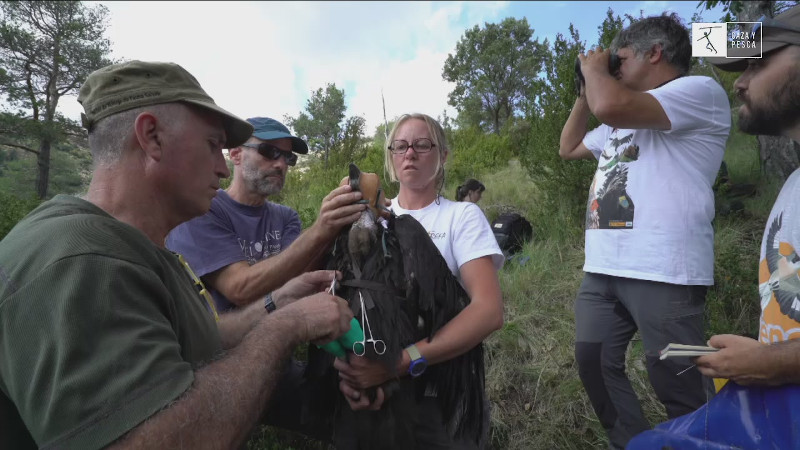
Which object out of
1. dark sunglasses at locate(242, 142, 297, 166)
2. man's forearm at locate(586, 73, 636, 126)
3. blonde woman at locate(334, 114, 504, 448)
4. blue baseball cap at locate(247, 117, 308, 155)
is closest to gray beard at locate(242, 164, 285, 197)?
dark sunglasses at locate(242, 142, 297, 166)

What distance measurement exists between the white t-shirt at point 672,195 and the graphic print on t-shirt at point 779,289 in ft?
1.86

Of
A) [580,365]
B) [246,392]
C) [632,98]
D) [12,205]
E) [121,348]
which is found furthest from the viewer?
[12,205]

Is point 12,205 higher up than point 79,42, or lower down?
lower down

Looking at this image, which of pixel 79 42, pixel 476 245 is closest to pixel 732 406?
pixel 476 245

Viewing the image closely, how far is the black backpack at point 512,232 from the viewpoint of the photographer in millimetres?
6258

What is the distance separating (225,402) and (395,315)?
29.7 inches

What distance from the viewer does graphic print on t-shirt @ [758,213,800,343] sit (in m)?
1.47

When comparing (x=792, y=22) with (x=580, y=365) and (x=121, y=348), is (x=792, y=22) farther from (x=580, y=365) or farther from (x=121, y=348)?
(x=121, y=348)

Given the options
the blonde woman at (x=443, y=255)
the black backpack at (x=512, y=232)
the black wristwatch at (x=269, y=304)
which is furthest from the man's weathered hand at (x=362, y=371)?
the black backpack at (x=512, y=232)

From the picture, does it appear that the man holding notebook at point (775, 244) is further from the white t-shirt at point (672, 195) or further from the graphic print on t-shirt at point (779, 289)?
the white t-shirt at point (672, 195)

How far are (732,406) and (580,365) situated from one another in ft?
4.08

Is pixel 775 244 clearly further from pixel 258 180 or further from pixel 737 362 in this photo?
pixel 258 180

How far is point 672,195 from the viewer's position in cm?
231

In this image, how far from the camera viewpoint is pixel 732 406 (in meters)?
1.46
